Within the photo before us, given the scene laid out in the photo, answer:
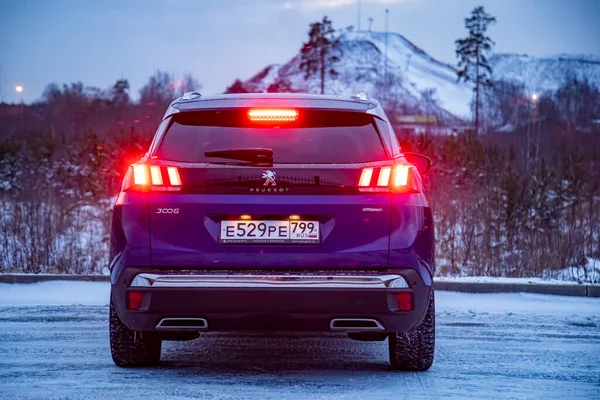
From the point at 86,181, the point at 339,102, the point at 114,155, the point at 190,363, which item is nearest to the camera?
the point at 339,102

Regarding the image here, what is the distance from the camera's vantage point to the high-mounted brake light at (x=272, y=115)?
5840 mm

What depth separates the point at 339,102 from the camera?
6.14 metres

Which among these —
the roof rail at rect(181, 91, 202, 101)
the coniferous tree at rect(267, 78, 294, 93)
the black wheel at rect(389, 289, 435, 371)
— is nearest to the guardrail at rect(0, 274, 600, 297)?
the coniferous tree at rect(267, 78, 294, 93)

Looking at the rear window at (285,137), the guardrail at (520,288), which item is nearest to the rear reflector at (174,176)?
the rear window at (285,137)

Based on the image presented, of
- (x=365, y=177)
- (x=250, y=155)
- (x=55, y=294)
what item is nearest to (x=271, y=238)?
(x=250, y=155)

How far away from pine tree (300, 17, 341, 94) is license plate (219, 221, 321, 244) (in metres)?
65.7

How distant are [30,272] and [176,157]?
769 cm

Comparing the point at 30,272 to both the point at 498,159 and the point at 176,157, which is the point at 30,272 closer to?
the point at 176,157

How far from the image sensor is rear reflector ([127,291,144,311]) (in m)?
5.51

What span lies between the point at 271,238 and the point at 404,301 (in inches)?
34.0

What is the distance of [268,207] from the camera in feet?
17.7

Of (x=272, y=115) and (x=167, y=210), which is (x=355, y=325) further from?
(x=272, y=115)

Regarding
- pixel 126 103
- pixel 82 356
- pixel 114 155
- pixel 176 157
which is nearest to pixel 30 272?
pixel 82 356

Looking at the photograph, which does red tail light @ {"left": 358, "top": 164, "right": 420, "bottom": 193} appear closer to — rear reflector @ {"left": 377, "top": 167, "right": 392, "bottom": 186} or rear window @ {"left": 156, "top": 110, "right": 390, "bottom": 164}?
rear reflector @ {"left": 377, "top": 167, "right": 392, "bottom": 186}
